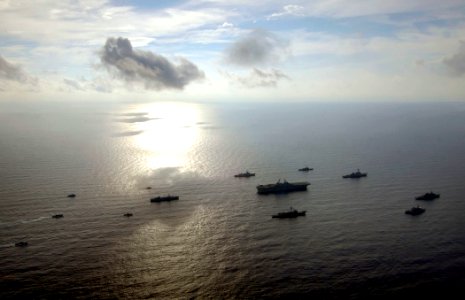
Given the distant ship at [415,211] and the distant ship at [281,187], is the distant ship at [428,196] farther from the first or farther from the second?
the distant ship at [281,187]

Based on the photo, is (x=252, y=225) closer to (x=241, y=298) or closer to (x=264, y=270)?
(x=264, y=270)

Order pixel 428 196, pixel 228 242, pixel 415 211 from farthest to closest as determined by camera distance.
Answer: pixel 428 196 < pixel 415 211 < pixel 228 242

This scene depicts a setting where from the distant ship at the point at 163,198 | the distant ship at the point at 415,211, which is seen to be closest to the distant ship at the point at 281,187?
the distant ship at the point at 163,198

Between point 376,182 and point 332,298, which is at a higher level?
point 376,182

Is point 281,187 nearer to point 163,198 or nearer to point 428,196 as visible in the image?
point 163,198

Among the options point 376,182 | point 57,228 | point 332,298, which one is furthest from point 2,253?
point 376,182

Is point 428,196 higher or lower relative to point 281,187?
lower

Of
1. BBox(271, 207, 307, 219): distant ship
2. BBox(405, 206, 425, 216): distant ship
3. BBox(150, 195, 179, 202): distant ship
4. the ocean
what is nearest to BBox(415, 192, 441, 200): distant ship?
→ the ocean

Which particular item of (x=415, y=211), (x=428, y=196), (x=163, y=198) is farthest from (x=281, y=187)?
(x=428, y=196)
